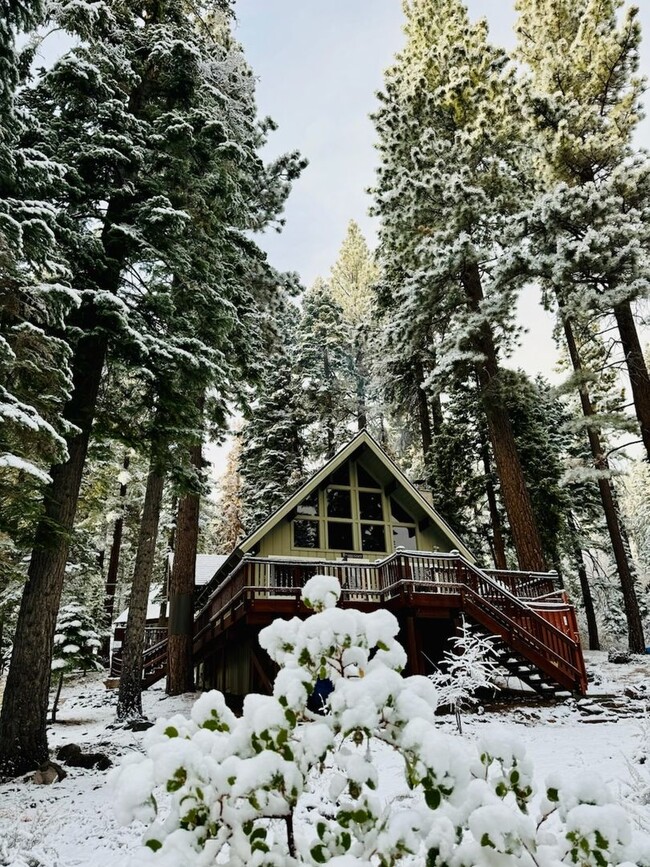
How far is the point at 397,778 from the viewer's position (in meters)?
6.32

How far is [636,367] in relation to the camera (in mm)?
11852

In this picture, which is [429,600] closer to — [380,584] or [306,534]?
[380,584]

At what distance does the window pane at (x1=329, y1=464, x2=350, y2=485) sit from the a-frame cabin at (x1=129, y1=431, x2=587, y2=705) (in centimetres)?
3

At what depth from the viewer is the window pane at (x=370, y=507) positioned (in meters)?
16.5

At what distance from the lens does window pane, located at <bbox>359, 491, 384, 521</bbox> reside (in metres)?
16.5

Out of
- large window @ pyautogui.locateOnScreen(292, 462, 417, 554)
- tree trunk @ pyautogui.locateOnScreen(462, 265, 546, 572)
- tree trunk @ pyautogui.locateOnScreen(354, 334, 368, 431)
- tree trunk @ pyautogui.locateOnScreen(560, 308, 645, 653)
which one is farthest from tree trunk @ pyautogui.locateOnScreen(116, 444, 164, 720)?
tree trunk @ pyautogui.locateOnScreen(354, 334, 368, 431)

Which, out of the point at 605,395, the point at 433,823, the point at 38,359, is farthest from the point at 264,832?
the point at 605,395

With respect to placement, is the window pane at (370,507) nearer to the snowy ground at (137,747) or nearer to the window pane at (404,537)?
the window pane at (404,537)

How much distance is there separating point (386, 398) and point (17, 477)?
16372 millimetres

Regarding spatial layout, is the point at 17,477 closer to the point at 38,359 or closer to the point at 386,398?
the point at 38,359

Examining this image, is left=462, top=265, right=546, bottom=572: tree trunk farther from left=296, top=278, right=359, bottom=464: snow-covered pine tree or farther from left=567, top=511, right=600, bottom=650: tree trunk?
left=296, top=278, right=359, bottom=464: snow-covered pine tree

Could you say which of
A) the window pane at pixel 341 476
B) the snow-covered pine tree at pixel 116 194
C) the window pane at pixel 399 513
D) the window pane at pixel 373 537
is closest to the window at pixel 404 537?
the window pane at pixel 399 513

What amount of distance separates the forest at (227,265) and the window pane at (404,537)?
3462 mm

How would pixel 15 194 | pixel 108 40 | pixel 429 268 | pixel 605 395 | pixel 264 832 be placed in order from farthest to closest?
pixel 605 395
pixel 429 268
pixel 108 40
pixel 15 194
pixel 264 832
